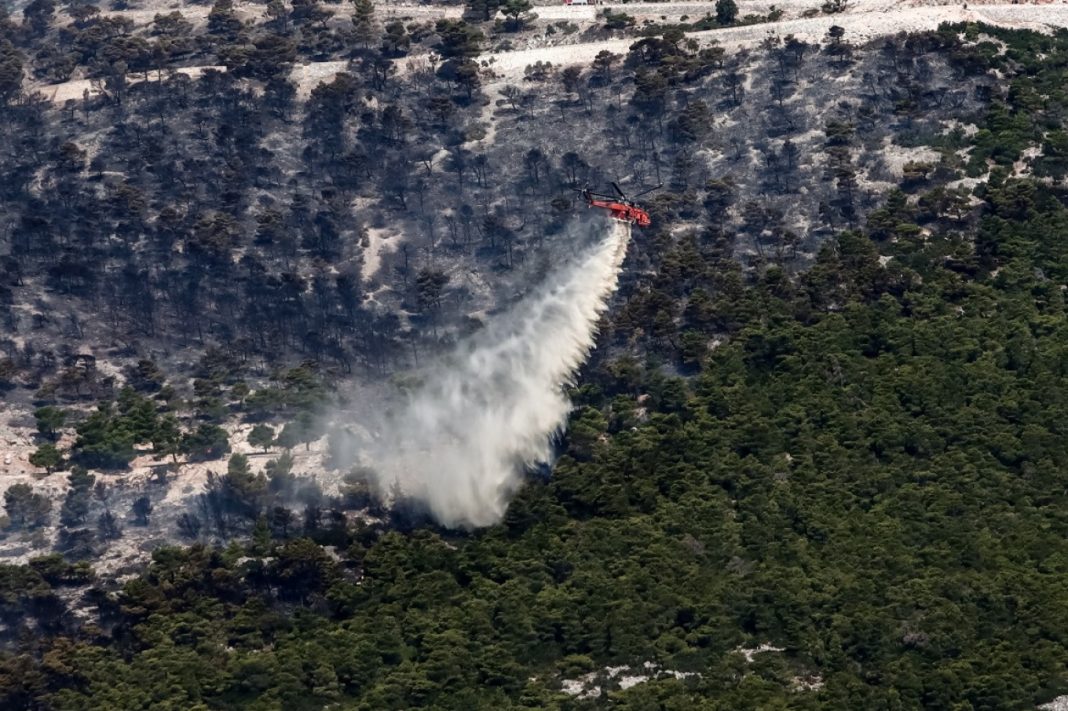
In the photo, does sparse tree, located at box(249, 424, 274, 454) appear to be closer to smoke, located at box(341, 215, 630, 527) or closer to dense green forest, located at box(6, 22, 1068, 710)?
smoke, located at box(341, 215, 630, 527)

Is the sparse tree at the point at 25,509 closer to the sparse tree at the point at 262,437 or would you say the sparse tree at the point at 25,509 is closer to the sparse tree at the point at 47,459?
the sparse tree at the point at 47,459

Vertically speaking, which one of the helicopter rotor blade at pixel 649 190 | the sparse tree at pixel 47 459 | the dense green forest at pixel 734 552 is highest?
the helicopter rotor blade at pixel 649 190

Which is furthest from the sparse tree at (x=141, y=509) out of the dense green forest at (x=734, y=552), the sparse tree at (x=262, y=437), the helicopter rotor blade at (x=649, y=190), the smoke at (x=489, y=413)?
the helicopter rotor blade at (x=649, y=190)

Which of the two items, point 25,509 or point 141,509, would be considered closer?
point 25,509

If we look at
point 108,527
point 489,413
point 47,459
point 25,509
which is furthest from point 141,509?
point 489,413

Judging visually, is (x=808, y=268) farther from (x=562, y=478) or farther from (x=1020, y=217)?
(x=562, y=478)

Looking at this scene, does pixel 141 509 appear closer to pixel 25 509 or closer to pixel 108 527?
pixel 108 527

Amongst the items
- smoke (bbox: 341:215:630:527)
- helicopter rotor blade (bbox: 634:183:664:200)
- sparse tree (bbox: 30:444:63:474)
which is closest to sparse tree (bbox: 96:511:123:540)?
sparse tree (bbox: 30:444:63:474)

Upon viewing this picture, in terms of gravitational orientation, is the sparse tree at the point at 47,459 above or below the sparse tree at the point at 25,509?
above
